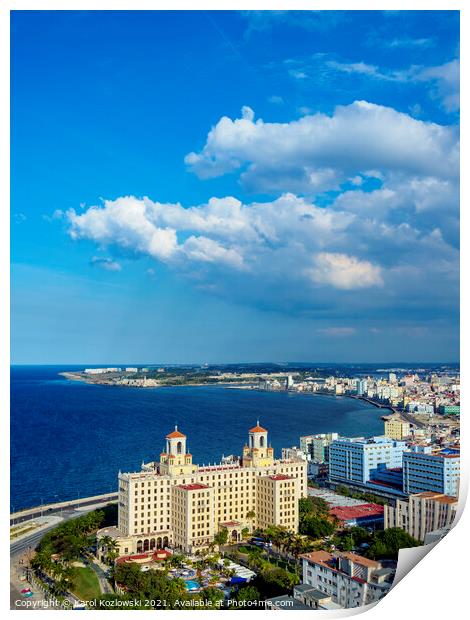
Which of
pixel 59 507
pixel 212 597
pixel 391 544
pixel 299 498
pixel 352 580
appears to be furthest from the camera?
pixel 59 507

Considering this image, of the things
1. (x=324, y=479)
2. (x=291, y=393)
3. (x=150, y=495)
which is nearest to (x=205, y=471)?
(x=150, y=495)

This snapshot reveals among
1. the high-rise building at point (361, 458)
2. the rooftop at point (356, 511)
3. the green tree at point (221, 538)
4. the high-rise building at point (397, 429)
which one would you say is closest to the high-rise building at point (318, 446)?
the high-rise building at point (361, 458)

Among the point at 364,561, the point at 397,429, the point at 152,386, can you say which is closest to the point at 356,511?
the point at 364,561

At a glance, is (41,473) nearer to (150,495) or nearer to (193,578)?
(150,495)

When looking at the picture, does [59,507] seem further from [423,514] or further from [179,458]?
[423,514]

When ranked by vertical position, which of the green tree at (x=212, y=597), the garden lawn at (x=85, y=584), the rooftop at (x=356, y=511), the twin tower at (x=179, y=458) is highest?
the twin tower at (x=179, y=458)

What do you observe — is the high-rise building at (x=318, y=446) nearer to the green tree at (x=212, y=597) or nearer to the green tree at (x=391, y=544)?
the green tree at (x=391, y=544)

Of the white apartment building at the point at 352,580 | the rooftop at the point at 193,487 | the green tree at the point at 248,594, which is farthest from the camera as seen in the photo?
the rooftop at the point at 193,487
